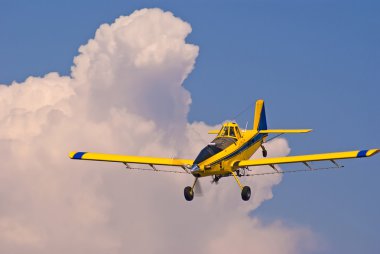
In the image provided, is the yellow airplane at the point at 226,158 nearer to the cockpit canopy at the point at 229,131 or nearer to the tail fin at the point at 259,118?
the cockpit canopy at the point at 229,131

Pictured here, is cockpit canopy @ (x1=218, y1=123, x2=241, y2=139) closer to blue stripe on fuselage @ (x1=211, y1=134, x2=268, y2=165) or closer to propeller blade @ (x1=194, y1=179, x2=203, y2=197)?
blue stripe on fuselage @ (x1=211, y1=134, x2=268, y2=165)

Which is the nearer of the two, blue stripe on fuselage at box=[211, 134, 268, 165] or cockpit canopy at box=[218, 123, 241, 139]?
blue stripe on fuselage at box=[211, 134, 268, 165]

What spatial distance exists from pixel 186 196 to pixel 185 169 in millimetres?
1638

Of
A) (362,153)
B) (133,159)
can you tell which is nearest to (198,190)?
(133,159)

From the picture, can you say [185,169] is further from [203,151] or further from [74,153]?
[74,153]

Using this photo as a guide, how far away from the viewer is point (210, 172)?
60.4m

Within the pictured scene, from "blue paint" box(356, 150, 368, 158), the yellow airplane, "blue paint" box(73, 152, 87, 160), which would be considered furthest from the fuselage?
"blue paint" box(73, 152, 87, 160)

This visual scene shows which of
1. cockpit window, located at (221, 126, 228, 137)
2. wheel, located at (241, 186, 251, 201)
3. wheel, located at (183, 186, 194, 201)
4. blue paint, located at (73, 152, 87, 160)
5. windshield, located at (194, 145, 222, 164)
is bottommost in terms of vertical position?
wheel, located at (241, 186, 251, 201)

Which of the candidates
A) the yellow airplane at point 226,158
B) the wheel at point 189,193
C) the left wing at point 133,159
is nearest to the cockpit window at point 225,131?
the yellow airplane at point 226,158

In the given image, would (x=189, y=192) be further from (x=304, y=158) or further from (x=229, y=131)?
(x=304, y=158)

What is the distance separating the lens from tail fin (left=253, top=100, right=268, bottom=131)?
234 ft

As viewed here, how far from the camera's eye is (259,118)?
72375 millimetres

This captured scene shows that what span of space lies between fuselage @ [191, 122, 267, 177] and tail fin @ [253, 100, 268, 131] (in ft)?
12.3

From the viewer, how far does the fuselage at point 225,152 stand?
197ft
